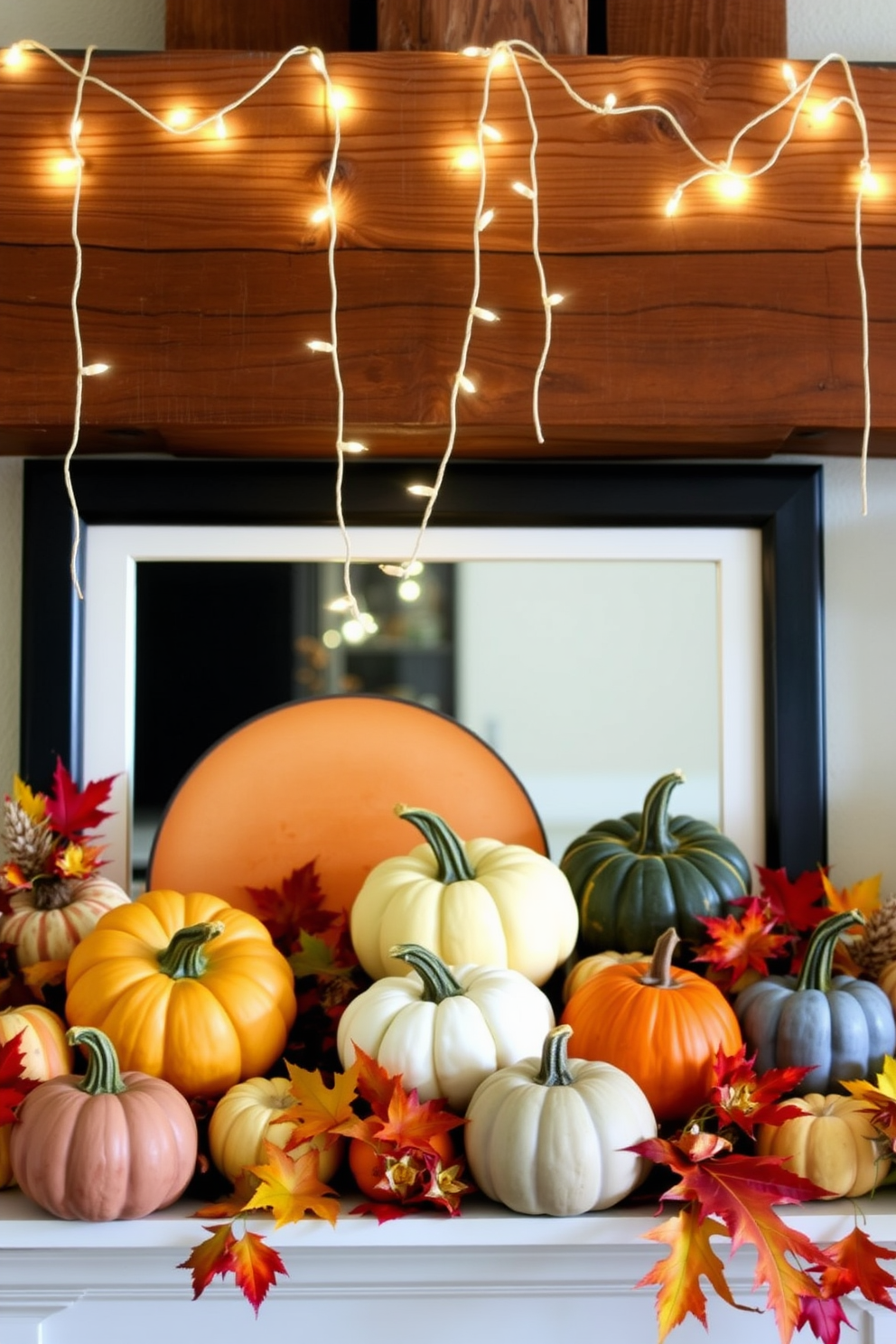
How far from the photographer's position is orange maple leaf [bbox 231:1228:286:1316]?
28.2 inches

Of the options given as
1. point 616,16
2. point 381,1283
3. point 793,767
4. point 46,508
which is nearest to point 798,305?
point 616,16

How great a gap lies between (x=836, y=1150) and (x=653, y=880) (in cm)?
27

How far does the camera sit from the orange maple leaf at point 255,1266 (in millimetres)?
715

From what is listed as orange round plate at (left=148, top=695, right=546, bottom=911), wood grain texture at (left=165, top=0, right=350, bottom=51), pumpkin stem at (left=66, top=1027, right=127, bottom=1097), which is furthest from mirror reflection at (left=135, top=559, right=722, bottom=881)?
wood grain texture at (left=165, top=0, right=350, bottom=51)

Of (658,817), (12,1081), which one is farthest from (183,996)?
(658,817)

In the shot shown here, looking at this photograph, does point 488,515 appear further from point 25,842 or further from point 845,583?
point 25,842

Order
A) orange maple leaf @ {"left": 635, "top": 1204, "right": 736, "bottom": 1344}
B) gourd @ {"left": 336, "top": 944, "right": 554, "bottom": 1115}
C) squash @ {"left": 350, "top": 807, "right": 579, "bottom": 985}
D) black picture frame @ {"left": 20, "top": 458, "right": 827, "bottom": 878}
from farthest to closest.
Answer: black picture frame @ {"left": 20, "top": 458, "right": 827, "bottom": 878}, squash @ {"left": 350, "top": 807, "right": 579, "bottom": 985}, gourd @ {"left": 336, "top": 944, "right": 554, "bottom": 1115}, orange maple leaf @ {"left": 635, "top": 1204, "right": 736, "bottom": 1344}

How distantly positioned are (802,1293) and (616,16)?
1091 mm

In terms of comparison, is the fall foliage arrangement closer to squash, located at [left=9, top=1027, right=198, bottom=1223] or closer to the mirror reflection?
squash, located at [left=9, top=1027, right=198, bottom=1223]

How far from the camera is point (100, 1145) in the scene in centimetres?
74

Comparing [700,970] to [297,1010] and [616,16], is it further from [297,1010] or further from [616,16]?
[616,16]

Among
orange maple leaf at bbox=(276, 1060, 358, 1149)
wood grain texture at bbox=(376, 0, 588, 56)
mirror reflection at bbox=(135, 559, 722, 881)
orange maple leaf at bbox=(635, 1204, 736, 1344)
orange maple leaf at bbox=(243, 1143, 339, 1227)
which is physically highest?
wood grain texture at bbox=(376, 0, 588, 56)

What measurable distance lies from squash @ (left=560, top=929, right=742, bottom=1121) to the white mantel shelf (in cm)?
9

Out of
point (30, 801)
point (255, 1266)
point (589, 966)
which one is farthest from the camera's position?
point (30, 801)
